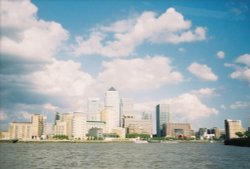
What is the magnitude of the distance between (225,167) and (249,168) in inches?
194

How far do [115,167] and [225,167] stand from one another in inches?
948

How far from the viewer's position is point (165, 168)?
63812 millimetres

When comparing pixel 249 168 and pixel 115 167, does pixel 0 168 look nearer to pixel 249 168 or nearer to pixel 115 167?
pixel 115 167

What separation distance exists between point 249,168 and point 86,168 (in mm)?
34124

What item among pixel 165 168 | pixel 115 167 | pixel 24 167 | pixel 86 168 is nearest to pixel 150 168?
pixel 165 168

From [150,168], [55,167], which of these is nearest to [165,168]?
[150,168]

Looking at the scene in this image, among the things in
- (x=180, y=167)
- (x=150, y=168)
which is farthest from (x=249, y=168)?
(x=150, y=168)

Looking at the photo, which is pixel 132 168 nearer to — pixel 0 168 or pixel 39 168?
pixel 39 168

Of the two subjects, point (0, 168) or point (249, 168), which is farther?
point (249, 168)

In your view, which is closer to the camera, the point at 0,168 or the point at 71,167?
the point at 0,168

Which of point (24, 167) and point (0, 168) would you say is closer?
point (0, 168)

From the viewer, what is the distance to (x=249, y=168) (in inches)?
2557

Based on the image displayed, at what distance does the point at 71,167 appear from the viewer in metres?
64.5

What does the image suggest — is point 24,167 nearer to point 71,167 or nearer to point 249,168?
point 71,167
